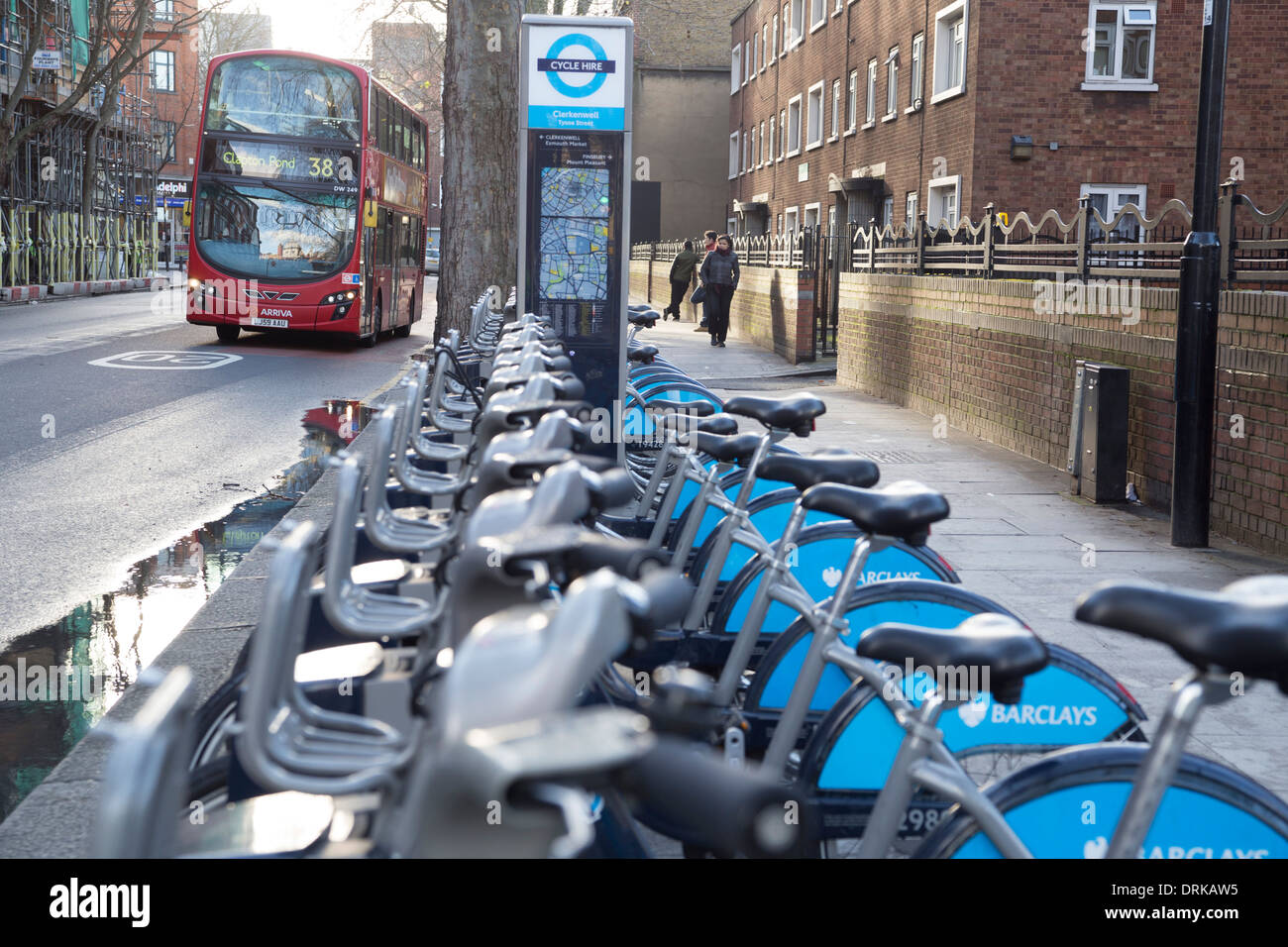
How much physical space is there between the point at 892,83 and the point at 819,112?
28.5 feet

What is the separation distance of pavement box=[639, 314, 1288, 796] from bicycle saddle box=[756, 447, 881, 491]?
874 millimetres

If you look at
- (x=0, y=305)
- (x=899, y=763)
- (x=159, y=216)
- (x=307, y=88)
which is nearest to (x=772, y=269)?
(x=307, y=88)

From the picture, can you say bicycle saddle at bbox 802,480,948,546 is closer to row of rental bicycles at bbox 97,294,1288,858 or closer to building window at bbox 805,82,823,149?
row of rental bicycles at bbox 97,294,1288,858

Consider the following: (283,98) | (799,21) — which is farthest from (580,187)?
(799,21)

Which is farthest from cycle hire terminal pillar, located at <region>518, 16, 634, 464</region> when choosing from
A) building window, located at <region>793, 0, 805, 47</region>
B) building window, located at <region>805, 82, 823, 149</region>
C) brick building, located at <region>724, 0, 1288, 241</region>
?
building window, located at <region>793, 0, 805, 47</region>

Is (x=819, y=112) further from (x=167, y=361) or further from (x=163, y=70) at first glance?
(x=163, y=70)

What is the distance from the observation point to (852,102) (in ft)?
109

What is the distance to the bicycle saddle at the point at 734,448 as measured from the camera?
4391 mm

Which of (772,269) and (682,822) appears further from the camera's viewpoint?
(772,269)

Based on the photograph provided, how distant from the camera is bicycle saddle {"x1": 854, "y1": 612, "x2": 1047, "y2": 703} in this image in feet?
7.39

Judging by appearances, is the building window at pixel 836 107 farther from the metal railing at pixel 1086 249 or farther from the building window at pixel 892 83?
the metal railing at pixel 1086 249

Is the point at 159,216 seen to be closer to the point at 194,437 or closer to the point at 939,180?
the point at 939,180

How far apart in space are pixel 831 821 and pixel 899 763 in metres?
0.88
